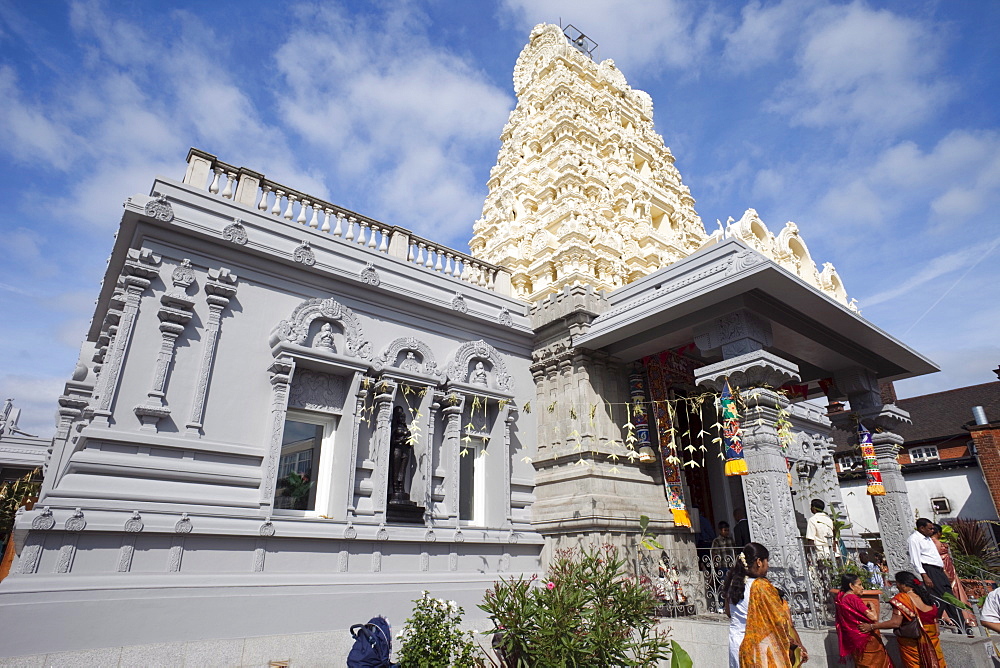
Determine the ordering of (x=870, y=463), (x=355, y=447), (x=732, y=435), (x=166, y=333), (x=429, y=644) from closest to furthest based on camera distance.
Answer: (x=429, y=644), (x=166, y=333), (x=732, y=435), (x=355, y=447), (x=870, y=463)

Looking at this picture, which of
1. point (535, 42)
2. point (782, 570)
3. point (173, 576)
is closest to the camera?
point (173, 576)

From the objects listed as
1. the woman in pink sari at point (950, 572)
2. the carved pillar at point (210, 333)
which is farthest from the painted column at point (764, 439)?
the carved pillar at point (210, 333)

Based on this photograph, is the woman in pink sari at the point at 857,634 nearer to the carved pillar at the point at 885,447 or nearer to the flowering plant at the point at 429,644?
the flowering plant at the point at 429,644

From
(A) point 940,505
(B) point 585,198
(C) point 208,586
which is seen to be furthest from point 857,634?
(A) point 940,505

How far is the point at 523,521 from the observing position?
34.3 feet

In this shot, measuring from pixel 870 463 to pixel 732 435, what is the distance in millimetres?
4269

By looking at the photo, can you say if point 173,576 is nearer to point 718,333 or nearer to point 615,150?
point 718,333

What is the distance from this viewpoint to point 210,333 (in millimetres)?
7977

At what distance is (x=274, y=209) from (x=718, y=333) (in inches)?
295

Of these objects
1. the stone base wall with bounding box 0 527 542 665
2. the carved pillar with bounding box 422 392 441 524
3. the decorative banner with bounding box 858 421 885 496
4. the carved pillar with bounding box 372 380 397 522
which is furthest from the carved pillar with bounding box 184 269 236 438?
the decorative banner with bounding box 858 421 885 496

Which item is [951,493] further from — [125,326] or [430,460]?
[125,326]

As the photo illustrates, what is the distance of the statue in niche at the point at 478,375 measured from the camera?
1070cm

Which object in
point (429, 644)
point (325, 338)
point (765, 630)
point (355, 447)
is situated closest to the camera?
point (765, 630)

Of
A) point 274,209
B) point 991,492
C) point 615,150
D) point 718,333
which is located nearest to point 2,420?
point 274,209
